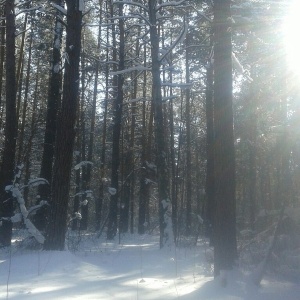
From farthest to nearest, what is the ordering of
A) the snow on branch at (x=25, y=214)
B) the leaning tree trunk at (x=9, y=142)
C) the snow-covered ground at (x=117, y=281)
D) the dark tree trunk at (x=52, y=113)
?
1. the dark tree trunk at (x=52, y=113)
2. the leaning tree trunk at (x=9, y=142)
3. the snow on branch at (x=25, y=214)
4. the snow-covered ground at (x=117, y=281)

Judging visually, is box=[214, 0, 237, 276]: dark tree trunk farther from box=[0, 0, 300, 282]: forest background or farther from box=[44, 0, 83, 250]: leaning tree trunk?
box=[44, 0, 83, 250]: leaning tree trunk

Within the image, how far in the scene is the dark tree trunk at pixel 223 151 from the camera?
1011cm

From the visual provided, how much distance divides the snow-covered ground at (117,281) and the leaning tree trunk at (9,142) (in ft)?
8.38

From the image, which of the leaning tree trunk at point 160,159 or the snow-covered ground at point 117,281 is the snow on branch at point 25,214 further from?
the leaning tree trunk at point 160,159

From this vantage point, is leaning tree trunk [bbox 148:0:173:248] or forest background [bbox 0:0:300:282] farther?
leaning tree trunk [bbox 148:0:173:248]

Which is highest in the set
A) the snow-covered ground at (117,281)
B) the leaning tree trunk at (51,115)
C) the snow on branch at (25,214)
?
the leaning tree trunk at (51,115)

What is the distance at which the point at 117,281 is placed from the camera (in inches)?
373

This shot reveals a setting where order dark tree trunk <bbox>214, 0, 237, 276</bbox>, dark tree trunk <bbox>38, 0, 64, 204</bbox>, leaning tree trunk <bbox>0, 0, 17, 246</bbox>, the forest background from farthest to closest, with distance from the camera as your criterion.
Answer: dark tree trunk <bbox>38, 0, 64, 204</bbox> → leaning tree trunk <bbox>0, 0, 17, 246</bbox> → the forest background → dark tree trunk <bbox>214, 0, 237, 276</bbox>

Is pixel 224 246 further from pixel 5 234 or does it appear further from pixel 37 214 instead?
pixel 37 214

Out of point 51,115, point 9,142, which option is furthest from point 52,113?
point 9,142

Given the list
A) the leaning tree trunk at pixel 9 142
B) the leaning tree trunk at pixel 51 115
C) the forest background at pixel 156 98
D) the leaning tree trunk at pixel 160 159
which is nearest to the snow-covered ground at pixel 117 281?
the forest background at pixel 156 98

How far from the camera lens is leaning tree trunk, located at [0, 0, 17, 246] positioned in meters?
15.3

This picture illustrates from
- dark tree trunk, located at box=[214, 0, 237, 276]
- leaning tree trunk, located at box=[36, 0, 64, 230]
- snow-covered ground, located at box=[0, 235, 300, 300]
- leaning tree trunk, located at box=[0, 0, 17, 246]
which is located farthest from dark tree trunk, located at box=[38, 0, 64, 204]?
dark tree trunk, located at box=[214, 0, 237, 276]

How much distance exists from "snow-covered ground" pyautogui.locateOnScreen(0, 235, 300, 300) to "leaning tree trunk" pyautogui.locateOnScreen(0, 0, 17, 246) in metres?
2.55
